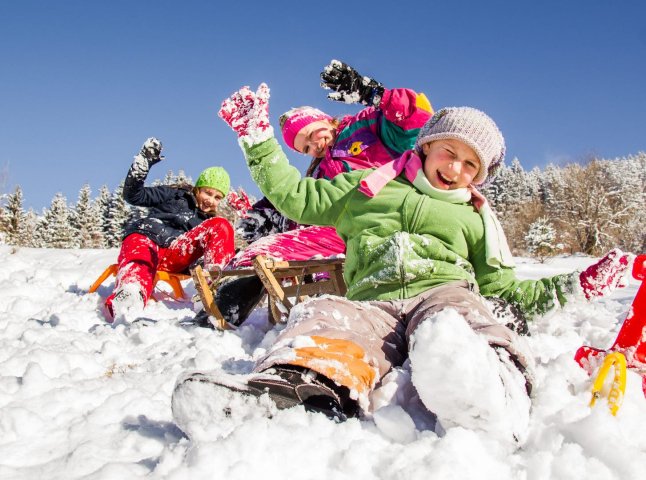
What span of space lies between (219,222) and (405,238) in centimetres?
265

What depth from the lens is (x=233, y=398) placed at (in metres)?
1.23

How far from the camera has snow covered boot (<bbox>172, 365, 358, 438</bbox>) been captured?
1.21 m

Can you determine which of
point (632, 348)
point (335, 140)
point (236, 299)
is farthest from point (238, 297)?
point (632, 348)

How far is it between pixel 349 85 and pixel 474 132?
1.05m

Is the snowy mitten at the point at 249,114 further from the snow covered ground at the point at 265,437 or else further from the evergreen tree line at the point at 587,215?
the evergreen tree line at the point at 587,215

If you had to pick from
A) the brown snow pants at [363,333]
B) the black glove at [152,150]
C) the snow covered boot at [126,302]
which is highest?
the black glove at [152,150]

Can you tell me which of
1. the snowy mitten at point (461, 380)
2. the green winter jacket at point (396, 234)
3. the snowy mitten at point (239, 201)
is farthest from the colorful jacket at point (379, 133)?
the snowy mitten at point (461, 380)

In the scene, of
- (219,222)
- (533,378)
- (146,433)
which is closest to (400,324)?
(533,378)

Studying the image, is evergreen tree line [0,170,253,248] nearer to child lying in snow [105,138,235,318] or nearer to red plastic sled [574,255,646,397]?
child lying in snow [105,138,235,318]

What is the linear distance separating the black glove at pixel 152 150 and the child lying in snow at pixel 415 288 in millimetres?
2094

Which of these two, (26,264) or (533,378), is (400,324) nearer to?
(533,378)

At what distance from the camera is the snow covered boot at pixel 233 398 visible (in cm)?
121

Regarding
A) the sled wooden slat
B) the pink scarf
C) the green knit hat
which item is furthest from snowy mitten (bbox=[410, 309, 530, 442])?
the green knit hat

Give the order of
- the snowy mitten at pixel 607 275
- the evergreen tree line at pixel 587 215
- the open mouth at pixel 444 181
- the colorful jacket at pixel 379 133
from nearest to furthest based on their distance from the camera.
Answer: the snowy mitten at pixel 607 275, the open mouth at pixel 444 181, the colorful jacket at pixel 379 133, the evergreen tree line at pixel 587 215
